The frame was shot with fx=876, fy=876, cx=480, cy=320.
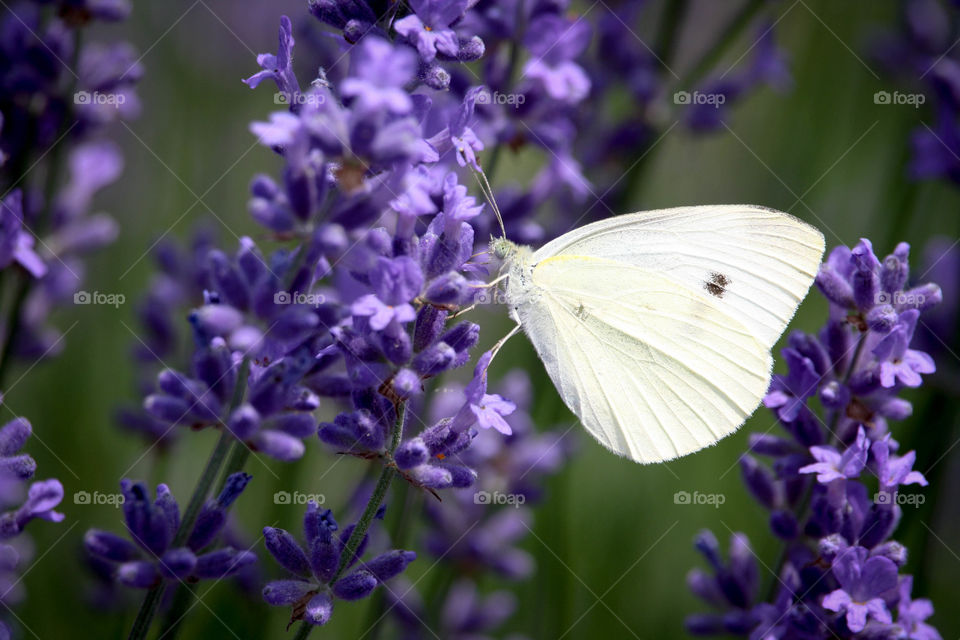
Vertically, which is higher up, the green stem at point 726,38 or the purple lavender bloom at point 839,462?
the green stem at point 726,38

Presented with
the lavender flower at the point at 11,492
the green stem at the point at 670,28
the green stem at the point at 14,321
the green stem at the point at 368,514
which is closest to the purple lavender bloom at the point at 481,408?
the green stem at the point at 368,514

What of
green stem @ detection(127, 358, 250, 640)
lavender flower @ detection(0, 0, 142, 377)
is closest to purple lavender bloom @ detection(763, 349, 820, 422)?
green stem @ detection(127, 358, 250, 640)

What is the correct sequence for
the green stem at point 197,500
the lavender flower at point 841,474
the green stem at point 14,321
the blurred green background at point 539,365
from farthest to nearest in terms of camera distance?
the blurred green background at point 539,365, the green stem at point 14,321, the lavender flower at point 841,474, the green stem at point 197,500

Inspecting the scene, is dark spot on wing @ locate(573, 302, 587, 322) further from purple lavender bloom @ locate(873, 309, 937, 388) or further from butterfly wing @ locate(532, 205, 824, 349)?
purple lavender bloom @ locate(873, 309, 937, 388)

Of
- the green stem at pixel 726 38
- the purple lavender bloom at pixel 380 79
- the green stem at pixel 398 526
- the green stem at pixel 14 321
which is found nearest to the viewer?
the purple lavender bloom at pixel 380 79

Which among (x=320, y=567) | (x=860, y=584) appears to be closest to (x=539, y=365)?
(x=860, y=584)

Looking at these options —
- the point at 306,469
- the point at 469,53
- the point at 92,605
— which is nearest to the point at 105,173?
the point at 306,469

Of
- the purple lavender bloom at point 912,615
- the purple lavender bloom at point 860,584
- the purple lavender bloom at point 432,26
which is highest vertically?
the purple lavender bloom at point 432,26

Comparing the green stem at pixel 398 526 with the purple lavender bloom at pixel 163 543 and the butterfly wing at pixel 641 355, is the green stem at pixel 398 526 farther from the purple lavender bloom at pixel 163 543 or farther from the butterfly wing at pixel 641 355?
the purple lavender bloom at pixel 163 543
